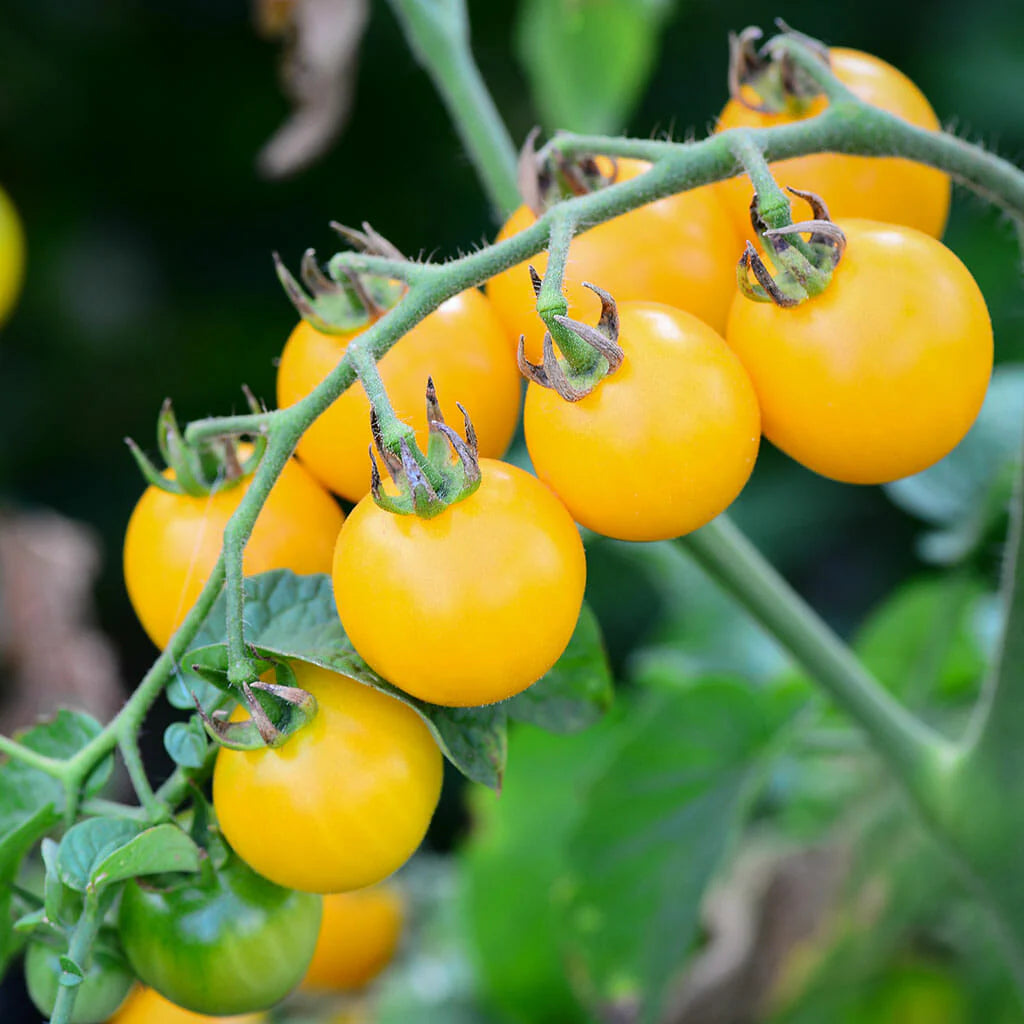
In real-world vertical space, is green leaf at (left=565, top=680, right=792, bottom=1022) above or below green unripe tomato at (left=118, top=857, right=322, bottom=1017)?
below

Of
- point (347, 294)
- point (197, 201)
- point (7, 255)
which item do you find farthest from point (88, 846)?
point (197, 201)

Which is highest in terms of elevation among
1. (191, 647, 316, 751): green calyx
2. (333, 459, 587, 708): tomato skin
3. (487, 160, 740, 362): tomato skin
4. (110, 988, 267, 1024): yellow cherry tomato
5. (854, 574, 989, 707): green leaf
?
(487, 160, 740, 362): tomato skin

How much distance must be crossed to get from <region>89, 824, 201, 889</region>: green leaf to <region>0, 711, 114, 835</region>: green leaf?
0.05m

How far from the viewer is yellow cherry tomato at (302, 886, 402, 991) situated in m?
0.95

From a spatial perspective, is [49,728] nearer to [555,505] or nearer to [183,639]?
[183,639]

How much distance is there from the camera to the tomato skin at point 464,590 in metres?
0.42

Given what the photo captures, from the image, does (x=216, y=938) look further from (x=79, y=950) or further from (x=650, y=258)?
(x=650, y=258)

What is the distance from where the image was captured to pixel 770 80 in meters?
0.55

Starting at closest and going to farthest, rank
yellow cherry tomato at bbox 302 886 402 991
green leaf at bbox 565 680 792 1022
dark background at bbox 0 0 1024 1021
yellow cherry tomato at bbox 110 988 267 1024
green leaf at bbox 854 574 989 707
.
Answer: yellow cherry tomato at bbox 110 988 267 1024, green leaf at bbox 565 680 792 1022, yellow cherry tomato at bbox 302 886 402 991, green leaf at bbox 854 574 989 707, dark background at bbox 0 0 1024 1021

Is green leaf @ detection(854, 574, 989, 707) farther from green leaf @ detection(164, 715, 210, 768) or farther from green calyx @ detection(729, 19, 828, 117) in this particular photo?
green leaf @ detection(164, 715, 210, 768)

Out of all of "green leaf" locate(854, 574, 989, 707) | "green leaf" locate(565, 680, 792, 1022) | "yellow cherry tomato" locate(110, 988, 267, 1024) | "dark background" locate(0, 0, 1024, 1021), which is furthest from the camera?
"dark background" locate(0, 0, 1024, 1021)

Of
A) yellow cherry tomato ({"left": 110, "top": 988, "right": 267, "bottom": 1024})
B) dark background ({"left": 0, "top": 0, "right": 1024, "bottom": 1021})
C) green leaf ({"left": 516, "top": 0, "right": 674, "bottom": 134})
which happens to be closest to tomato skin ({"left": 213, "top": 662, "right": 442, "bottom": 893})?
yellow cherry tomato ({"left": 110, "top": 988, "right": 267, "bottom": 1024})

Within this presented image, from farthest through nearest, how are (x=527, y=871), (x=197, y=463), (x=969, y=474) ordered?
(x=527, y=871), (x=969, y=474), (x=197, y=463)

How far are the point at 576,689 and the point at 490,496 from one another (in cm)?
16
